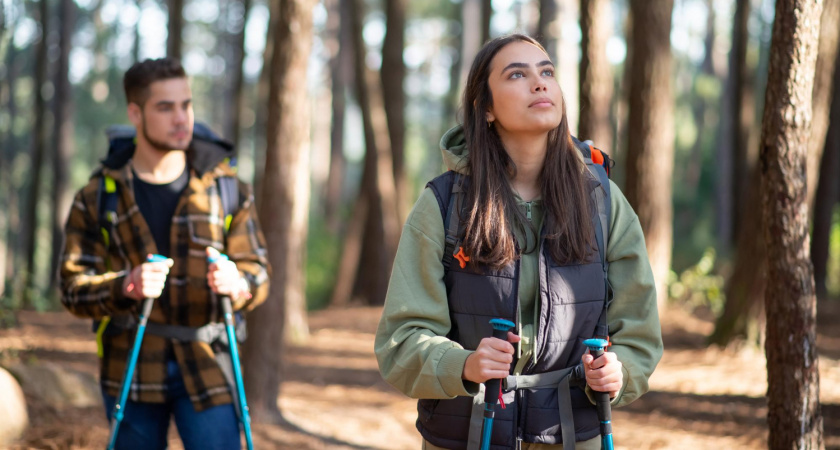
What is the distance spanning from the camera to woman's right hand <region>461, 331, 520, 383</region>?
91.8 inches

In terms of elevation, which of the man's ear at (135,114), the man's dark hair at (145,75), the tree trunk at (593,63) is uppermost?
the tree trunk at (593,63)

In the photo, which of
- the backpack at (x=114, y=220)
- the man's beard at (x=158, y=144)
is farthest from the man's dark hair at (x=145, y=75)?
the backpack at (x=114, y=220)

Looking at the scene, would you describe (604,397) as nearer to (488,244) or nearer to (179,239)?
(488,244)

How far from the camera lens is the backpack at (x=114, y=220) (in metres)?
3.81

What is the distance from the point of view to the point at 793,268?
3.81 m

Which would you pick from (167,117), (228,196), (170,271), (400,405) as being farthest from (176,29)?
(170,271)

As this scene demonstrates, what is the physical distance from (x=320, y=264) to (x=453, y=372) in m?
17.9

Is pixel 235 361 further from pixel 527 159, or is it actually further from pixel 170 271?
pixel 527 159

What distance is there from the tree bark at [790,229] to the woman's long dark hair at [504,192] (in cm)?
147

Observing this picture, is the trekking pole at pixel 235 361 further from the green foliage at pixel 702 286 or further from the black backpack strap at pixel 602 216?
the green foliage at pixel 702 286

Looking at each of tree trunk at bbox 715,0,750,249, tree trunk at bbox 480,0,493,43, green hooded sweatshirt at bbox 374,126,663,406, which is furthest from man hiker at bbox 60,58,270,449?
tree trunk at bbox 715,0,750,249

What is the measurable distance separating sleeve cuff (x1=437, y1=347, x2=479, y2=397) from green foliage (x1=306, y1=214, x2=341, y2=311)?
51.4ft

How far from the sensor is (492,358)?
2.34 meters

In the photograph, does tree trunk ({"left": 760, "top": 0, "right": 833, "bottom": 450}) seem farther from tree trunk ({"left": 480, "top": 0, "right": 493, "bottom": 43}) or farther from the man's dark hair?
tree trunk ({"left": 480, "top": 0, "right": 493, "bottom": 43})
